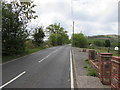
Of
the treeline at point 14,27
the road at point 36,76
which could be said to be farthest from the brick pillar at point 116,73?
the treeline at point 14,27

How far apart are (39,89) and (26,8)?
19.9 metres

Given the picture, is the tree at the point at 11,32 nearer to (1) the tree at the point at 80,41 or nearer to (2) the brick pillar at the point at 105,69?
(2) the brick pillar at the point at 105,69

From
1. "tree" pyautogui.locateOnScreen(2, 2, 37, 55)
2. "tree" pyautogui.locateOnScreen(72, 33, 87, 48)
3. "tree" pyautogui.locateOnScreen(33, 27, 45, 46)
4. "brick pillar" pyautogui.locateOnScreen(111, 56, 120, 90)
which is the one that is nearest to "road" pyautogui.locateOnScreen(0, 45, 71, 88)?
"brick pillar" pyautogui.locateOnScreen(111, 56, 120, 90)

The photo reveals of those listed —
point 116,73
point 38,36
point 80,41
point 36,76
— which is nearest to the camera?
point 116,73

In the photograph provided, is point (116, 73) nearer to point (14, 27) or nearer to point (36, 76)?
point (36, 76)

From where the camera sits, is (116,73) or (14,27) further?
(14,27)

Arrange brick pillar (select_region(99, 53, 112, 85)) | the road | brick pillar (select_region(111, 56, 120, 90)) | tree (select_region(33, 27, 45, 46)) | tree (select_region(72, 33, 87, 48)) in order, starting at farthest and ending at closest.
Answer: tree (select_region(72, 33, 87, 48))
tree (select_region(33, 27, 45, 46))
the road
brick pillar (select_region(99, 53, 112, 85))
brick pillar (select_region(111, 56, 120, 90))

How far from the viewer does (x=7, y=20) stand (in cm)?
1906

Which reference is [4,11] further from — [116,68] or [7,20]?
[116,68]

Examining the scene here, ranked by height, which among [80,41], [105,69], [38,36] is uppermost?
[38,36]

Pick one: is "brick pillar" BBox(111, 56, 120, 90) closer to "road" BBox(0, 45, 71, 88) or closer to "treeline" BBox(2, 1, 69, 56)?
"road" BBox(0, 45, 71, 88)

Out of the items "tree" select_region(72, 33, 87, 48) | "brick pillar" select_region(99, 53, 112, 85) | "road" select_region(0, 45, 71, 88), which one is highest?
"tree" select_region(72, 33, 87, 48)

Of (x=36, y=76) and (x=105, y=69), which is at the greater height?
(x=105, y=69)

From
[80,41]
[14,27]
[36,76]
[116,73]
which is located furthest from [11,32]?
[80,41]
